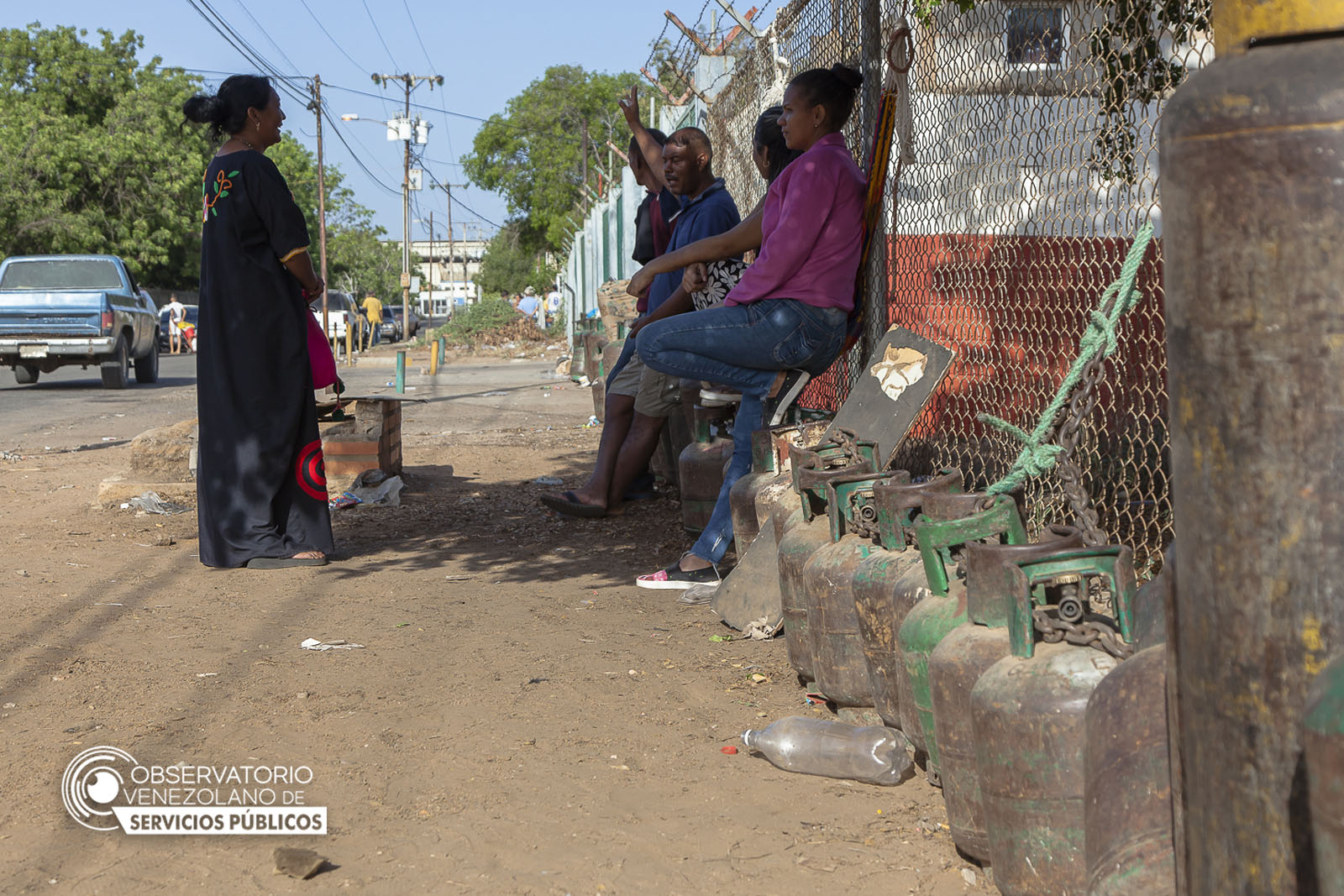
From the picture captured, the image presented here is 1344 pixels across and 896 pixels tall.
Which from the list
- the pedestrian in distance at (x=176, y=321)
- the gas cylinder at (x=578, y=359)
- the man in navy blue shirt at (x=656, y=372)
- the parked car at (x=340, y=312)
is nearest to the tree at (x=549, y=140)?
the parked car at (x=340, y=312)

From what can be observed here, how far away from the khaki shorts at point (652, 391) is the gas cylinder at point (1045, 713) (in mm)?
4050

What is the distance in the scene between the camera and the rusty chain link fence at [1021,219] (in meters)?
3.85

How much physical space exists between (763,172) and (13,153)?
3596cm

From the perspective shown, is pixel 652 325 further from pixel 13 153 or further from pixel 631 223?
pixel 13 153

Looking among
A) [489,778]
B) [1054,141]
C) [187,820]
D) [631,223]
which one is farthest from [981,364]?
[631,223]

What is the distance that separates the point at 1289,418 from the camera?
1285 mm

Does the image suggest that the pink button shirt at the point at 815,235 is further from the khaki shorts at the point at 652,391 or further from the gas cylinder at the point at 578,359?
the gas cylinder at the point at 578,359

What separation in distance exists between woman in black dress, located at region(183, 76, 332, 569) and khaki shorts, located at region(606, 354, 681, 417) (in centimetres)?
163

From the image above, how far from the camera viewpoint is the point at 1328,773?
1095mm

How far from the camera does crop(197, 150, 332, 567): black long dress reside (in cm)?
525

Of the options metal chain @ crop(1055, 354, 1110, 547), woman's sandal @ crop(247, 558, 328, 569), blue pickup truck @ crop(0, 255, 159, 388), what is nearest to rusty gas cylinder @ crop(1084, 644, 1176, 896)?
metal chain @ crop(1055, 354, 1110, 547)

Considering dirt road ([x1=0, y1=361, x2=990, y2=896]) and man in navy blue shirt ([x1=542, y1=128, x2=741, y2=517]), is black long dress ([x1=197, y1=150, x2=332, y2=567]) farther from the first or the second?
man in navy blue shirt ([x1=542, y1=128, x2=741, y2=517])

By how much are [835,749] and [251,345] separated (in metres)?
3.43

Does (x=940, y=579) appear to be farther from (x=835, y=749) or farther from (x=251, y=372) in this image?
(x=251, y=372)
